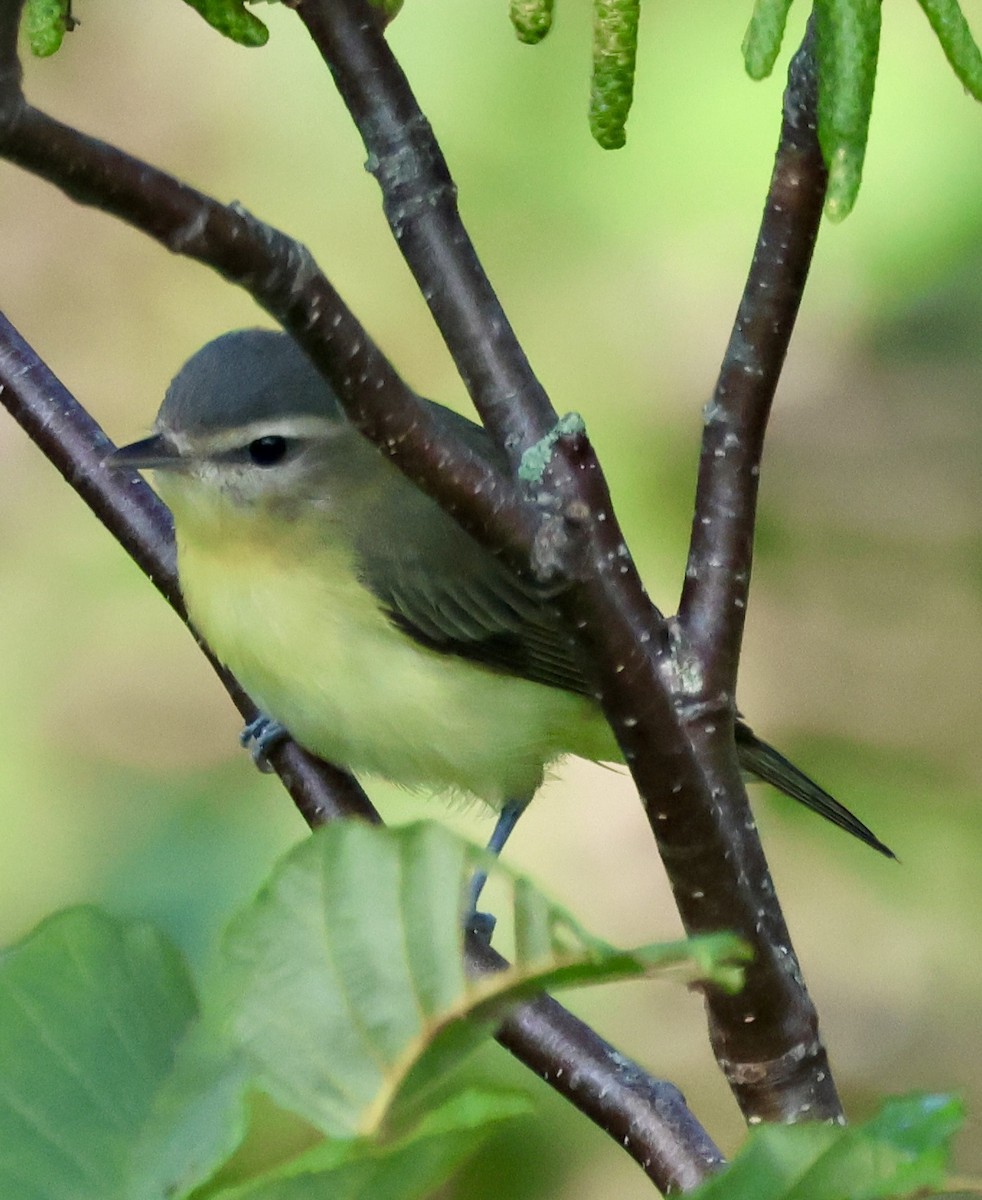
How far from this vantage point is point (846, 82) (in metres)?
1.09

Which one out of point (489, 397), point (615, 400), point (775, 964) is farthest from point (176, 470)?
point (615, 400)

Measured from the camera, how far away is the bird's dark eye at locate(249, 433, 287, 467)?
2623 mm

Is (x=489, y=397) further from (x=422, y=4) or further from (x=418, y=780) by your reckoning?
(x=422, y=4)

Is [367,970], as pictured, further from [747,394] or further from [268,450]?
[268,450]

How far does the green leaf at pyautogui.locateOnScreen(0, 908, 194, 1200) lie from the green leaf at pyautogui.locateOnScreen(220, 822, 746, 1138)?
63 millimetres

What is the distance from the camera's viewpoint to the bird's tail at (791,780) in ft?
9.29

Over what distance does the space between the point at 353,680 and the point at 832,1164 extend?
1.97m

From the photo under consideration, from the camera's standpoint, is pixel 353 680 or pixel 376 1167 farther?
pixel 353 680

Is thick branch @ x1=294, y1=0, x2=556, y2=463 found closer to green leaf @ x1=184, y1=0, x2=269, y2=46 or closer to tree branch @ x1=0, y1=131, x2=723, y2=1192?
green leaf @ x1=184, y1=0, x2=269, y2=46

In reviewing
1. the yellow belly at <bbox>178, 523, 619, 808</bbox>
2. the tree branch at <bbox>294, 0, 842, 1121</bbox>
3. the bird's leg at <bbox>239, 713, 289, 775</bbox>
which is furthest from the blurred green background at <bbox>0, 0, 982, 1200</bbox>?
the tree branch at <bbox>294, 0, 842, 1121</bbox>

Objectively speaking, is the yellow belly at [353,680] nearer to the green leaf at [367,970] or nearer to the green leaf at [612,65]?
the green leaf at [612,65]

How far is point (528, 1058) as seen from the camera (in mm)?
1669

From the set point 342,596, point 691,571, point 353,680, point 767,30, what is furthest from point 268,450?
point 767,30

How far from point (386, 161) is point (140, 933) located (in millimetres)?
1019
